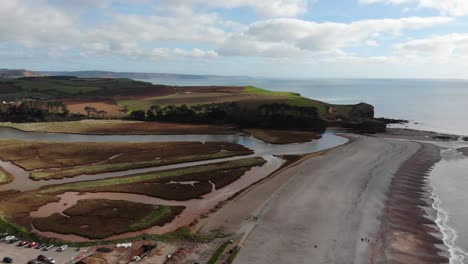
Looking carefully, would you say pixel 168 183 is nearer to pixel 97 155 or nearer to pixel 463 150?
pixel 97 155

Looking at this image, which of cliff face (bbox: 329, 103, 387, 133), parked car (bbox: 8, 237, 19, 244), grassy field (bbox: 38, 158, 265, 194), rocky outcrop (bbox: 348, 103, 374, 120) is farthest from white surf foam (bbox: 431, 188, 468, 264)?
rocky outcrop (bbox: 348, 103, 374, 120)

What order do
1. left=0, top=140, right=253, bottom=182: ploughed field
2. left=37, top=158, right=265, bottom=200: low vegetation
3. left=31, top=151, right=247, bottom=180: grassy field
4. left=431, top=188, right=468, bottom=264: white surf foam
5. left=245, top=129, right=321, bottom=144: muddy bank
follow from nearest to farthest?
left=431, top=188, right=468, bottom=264: white surf foam, left=37, top=158, right=265, bottom=200: low vegetation, left=31, top=151, right=247, bottom=180: grassy field, left=0, top=140, right=253, bottom=182: ploughed field, left=245, top=129, right=321, bottom=144: muddy bank

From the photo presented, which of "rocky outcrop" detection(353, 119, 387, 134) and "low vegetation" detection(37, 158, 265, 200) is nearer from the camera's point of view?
"low vegetation" detection(37, 158, 265, 200)

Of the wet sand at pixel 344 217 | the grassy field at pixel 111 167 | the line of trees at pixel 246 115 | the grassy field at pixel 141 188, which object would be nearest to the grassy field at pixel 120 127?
the line of trees at pixel 246 115

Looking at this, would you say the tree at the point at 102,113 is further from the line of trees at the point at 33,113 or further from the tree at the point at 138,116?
the tree at the point at 138,116

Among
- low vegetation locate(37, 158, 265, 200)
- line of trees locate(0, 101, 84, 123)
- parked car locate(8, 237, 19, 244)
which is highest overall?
line of trees locate(0, 101, 84, 123)

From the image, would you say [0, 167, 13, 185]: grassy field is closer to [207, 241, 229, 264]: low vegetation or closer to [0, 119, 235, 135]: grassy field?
[207, 241, 229, 264]: low vegetation

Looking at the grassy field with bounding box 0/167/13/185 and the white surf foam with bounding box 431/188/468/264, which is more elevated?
the white surf foam with bounding box 431/188/468/264
